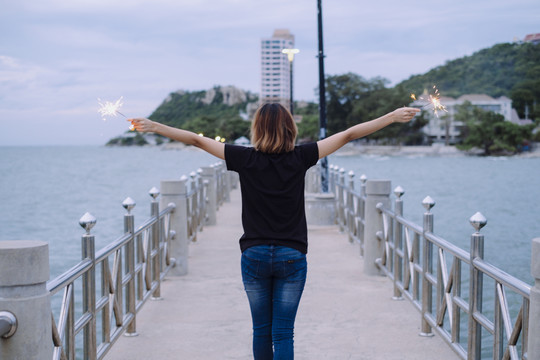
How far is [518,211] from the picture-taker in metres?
46.0

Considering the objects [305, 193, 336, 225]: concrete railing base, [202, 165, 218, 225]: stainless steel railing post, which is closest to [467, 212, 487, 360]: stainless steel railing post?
[305, 193, 336, 225]: concrete railing base

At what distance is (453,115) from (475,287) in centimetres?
12706

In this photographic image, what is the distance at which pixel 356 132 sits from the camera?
381 centimetres

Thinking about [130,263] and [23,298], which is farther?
[130,263]

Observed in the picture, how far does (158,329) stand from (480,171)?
3775 inches

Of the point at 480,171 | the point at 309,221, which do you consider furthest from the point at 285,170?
the point at 480,171

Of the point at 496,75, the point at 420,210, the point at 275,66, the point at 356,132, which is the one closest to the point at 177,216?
the point at 356,132

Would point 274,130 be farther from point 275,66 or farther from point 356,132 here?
point 275,66

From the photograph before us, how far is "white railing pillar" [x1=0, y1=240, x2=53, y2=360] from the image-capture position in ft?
9.81

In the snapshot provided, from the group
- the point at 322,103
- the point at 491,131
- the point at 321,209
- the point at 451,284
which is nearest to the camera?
the point at 451,284

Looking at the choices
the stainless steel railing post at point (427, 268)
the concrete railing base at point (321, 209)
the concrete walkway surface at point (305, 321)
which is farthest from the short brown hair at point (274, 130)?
the concrete railing base at point (321, 209)

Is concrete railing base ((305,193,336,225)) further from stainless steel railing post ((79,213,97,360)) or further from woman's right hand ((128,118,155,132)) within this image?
woman's right hand ((128,118,155,132))

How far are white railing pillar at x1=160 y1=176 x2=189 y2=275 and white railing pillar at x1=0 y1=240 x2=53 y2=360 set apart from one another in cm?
552

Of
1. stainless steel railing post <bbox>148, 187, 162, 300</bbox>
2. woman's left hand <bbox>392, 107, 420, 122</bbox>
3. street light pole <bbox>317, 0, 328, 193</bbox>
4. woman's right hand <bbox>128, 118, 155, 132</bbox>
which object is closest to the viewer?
woman's right hand <bbox>128, 118, 155, 132</bbox>
